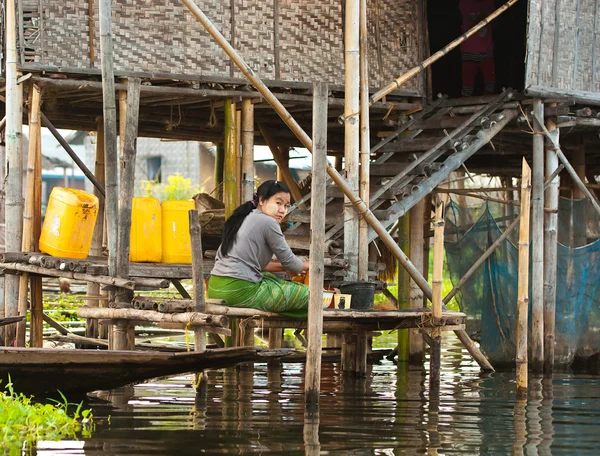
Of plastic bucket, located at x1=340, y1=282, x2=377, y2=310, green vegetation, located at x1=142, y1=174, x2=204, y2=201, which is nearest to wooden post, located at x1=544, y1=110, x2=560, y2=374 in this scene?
plastic bucket, located at x1=340, y1=282, x2=377, y2=310

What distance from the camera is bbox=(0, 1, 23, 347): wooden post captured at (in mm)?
10211

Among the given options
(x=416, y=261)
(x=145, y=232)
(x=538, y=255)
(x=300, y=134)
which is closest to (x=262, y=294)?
(x=300, y=134)

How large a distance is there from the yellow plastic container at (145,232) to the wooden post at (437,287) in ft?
9.15

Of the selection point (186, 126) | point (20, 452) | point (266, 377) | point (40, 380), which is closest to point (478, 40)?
point (186, 126)

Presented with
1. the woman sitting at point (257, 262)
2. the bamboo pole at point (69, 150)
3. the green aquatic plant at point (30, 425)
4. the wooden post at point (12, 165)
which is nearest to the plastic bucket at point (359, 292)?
the woman sitting at point (257, 262)

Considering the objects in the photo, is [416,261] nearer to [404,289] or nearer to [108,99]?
[404,289]

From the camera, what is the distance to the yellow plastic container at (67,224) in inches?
407

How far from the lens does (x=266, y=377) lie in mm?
11461

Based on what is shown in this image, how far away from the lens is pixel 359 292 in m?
9.43

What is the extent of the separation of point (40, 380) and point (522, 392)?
4.10 meters

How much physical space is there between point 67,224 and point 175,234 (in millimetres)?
1040

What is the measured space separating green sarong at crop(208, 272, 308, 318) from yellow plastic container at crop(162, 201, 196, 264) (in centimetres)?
204

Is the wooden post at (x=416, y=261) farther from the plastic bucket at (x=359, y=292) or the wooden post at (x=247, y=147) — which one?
the plastic bucket at (x=359, y=292)

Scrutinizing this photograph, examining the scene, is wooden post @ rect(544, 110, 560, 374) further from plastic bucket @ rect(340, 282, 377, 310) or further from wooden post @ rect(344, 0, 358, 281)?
plastic bucket @ rect(340, 282, 377, 310)
